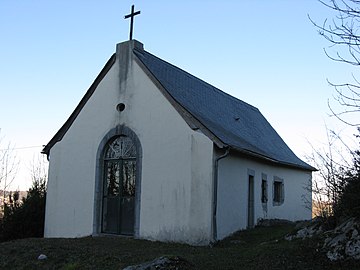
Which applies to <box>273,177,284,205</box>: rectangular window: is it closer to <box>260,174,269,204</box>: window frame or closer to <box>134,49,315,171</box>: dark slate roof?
<box>134,49,315,171</box>: dark slate roof

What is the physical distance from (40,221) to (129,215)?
4.49 m

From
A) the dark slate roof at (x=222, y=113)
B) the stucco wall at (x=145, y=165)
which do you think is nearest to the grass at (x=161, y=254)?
A: the stucco wall at (x=145, y=165)

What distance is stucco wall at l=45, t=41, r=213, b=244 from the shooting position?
13.5 m

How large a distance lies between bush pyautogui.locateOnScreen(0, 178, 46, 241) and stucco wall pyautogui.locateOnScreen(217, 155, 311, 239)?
7.55 metres

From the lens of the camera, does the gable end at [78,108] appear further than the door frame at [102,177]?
Yes

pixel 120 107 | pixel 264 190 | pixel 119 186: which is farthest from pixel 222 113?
pixel 119 186

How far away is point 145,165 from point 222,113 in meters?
4.94

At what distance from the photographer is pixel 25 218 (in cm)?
1712

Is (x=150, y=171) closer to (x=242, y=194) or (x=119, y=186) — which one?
(x=119, y=186)

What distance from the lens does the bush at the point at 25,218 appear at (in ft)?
53.8

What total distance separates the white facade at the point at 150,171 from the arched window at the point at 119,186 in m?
0.27

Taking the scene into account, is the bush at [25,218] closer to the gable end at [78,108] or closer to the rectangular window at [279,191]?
the gable end at [78,108]

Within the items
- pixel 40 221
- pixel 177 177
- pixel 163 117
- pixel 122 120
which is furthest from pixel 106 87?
pixel 40 221

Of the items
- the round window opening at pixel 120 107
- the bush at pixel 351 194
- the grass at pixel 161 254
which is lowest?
the grass at pixel 161 254
